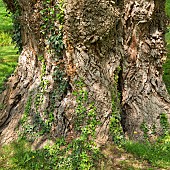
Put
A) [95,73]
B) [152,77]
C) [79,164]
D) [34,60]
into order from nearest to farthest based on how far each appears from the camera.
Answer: [79,164], [95,73], [34,60], [152,77]

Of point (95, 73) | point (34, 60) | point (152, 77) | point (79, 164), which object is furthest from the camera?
point (152, 77)

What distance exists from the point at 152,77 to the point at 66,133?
1797 millimetres

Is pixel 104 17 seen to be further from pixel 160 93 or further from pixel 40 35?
pixel 160 93

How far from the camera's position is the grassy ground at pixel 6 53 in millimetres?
9898

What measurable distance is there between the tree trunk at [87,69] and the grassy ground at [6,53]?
2160 millimetres

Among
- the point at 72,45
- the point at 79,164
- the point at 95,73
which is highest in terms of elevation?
the point at 72,45

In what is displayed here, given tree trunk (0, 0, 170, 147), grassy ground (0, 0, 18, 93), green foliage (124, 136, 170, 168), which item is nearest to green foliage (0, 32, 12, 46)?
grassy ground (0, 0, 18, 93)

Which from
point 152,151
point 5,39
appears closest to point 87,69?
point 152,151

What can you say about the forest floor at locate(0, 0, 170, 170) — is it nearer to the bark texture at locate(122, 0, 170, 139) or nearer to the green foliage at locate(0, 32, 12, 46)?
the bark texture at locate(122, 0, 170, 139)

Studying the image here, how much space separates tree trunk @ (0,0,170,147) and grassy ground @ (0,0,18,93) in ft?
7.09

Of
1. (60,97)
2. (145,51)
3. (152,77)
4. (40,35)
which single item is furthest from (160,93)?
(40,35)

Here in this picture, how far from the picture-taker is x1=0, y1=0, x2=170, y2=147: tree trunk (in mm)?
4770

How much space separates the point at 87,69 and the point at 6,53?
8.17 m

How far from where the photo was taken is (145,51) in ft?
18.9
